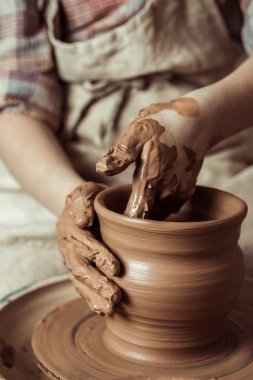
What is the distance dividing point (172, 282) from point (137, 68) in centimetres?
69

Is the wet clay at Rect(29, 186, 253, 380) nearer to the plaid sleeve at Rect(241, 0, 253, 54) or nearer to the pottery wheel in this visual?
the pottery wheel

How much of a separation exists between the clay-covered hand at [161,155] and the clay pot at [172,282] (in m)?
0.07

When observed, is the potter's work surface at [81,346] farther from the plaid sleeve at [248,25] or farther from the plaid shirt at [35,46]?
the plaid sleeve at [248,25]

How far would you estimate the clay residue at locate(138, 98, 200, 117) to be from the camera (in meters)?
1.07

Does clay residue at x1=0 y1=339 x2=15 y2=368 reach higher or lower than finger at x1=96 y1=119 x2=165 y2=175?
lower

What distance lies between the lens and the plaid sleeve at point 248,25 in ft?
5.01

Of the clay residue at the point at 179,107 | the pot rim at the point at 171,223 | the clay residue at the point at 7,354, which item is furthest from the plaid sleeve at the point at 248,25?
the clay residue at the point at 7,354

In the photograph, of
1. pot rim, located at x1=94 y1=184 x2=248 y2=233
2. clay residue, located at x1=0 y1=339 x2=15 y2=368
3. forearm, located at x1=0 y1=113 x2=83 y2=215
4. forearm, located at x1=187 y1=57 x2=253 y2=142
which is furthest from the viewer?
forearm, located at x1=0 y1=113 x2=83 y2=215

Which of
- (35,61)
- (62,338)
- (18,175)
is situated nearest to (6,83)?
(35,61)

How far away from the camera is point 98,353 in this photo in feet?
3.42

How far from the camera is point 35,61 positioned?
156 cm

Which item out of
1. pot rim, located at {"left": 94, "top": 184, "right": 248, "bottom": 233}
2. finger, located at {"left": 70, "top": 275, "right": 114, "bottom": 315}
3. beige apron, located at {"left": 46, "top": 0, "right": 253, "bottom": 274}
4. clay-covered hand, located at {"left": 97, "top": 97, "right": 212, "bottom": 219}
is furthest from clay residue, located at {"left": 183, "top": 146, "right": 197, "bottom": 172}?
beige apron, located at {"left": 46, "top": 0, "right": 253, "bottom": 274}

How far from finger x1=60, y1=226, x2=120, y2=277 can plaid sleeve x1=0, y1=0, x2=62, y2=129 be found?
0.55m

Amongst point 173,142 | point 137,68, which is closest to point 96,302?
point 173,142
